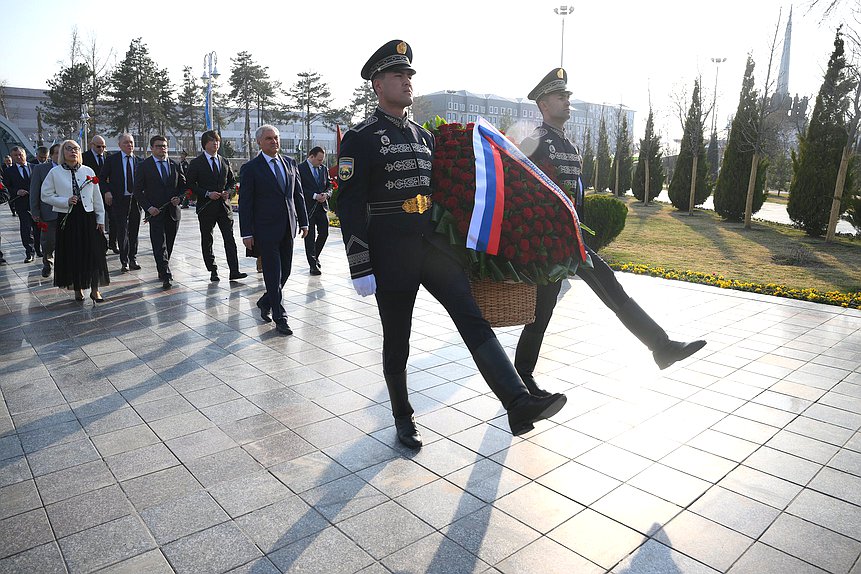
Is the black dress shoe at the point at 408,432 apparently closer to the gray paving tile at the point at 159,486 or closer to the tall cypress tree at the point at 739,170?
the gray paving tile at the point at 159,486

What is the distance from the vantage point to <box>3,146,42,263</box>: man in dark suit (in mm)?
11652

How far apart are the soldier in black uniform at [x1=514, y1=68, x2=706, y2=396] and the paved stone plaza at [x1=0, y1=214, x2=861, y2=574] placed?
19.0 inches

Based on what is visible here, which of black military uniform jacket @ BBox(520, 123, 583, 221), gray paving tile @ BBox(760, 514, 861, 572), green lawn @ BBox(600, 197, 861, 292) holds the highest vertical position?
black military uniform jacket @ BBox(520, 123, 583, 221)

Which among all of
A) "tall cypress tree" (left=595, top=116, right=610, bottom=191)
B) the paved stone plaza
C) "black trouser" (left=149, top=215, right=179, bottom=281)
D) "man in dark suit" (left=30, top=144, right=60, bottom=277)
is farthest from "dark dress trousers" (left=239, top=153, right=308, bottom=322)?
"tall cypress tree" (left=595, top=116, right=610, bottom=191)

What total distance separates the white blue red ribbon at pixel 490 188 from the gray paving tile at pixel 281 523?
151 centimetres

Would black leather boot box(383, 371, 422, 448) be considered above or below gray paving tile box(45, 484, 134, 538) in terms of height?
above

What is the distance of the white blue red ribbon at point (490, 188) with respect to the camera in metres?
3.31

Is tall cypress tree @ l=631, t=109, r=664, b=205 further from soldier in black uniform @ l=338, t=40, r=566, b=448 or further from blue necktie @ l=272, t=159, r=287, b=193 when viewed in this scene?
soldier in black uniform @ l=338, t=40, r=566, b=448

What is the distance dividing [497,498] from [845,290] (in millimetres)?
8569

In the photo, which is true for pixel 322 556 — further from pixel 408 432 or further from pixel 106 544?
pixel 408 432

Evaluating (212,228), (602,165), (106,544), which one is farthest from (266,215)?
(602,165)

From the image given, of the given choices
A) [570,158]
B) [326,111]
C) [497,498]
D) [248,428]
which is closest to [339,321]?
[248,428]

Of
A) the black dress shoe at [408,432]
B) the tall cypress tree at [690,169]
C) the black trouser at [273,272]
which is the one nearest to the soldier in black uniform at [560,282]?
the black dress shoe at [408,432]

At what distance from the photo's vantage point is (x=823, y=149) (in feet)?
56.4
